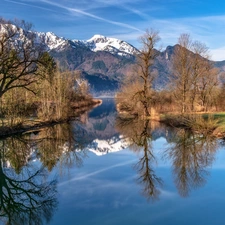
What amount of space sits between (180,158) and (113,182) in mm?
6195

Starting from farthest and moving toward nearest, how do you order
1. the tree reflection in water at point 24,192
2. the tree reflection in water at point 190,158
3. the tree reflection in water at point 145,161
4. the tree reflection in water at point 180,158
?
1. the tree reflection in water at point 190,158
2. the tree reflection in water at point 180,158
3. the tree reflection in water at point 145,161
4. the tree reflection in water at point 24,192

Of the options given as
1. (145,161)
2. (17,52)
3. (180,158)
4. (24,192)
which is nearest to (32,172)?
(24,192)

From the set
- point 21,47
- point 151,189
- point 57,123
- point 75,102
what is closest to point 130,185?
point 151,189

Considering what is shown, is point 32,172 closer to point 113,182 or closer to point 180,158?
point 113,182

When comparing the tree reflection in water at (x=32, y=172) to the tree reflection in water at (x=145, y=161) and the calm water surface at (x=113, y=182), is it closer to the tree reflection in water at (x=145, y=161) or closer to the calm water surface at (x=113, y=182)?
the calm water surface at (x=113, y=182)

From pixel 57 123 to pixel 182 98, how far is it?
19385 mm

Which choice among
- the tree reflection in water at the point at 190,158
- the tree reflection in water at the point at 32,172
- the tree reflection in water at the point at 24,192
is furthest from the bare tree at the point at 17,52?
the tree reflection in water at the point at 190,158

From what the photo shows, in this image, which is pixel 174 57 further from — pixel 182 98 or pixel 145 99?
pixel 145 99

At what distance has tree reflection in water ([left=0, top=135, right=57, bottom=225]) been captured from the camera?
436 inches

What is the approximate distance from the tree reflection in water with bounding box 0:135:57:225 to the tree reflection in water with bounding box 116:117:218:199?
4369 millimetres

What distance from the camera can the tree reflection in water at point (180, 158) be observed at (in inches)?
572

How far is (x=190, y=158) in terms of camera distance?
19.3m

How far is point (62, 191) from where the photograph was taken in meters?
13.5

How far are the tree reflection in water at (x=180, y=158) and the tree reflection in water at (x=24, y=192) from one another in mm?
4369
